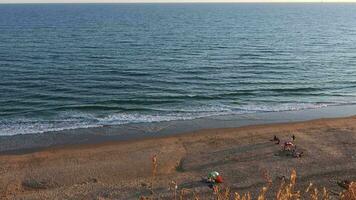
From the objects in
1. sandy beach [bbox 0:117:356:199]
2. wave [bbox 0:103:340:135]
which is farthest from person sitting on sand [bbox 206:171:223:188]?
wave [bbox 0:103:340:135]

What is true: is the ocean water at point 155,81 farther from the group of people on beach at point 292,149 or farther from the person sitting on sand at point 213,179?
the person sitting on sand at point 213,179

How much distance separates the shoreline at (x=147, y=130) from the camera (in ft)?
76.6

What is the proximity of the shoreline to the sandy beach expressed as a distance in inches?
33.0

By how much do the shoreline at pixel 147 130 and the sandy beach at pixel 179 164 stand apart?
0.84 meters

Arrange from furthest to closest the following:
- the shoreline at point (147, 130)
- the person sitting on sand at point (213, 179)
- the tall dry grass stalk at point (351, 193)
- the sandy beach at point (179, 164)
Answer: the shoreline at point (147, 130) → the person sitting on sand at point (213, 179) → the sandy beach at point (179, 164) → the tall dry grass stalk at point (351, 193)

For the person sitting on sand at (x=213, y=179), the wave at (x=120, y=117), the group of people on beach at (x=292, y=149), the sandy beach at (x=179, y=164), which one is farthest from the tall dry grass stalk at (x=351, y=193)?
the wave at (x=120, y=117)

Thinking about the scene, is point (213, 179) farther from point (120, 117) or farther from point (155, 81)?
point (155, 81)

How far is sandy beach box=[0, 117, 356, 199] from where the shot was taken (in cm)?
1694

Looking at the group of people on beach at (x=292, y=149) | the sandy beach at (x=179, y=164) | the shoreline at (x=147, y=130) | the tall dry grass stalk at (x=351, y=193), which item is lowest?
the shoreline at (x=147, y=130)

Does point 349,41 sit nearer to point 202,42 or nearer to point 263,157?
point 202,42

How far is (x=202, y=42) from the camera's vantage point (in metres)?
66.7

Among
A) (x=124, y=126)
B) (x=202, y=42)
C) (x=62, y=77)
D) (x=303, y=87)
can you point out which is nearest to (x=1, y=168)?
(x=124, y=126)

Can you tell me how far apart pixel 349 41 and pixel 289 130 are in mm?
52778

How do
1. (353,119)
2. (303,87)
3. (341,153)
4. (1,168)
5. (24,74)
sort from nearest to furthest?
(1,168)
(341,153)
(353,119)
(303,87)
(24,74)
